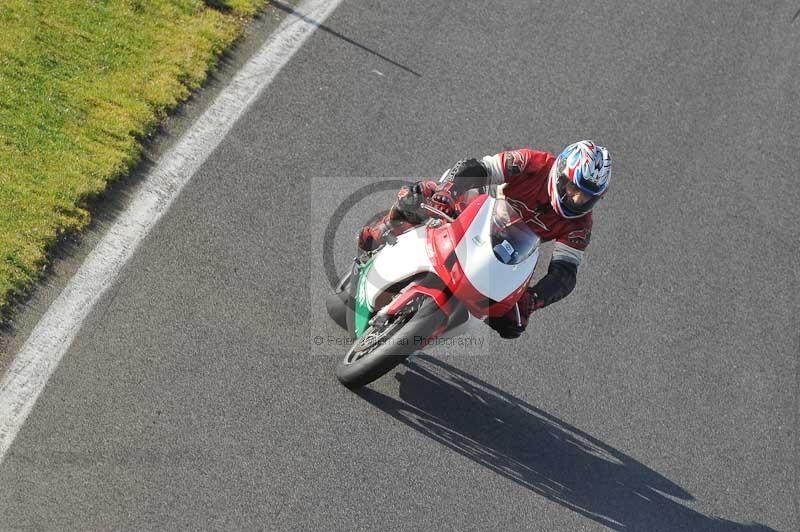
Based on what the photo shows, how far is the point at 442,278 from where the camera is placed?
5977 millimetres

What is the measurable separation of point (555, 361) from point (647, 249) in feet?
6.02

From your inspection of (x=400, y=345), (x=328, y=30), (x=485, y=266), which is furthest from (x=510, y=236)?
(x=328, y=30)

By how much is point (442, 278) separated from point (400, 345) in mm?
491

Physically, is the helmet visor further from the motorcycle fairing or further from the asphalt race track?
the asphalt race track

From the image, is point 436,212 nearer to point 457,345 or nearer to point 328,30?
point 457,345

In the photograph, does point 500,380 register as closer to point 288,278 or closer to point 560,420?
point 560,420

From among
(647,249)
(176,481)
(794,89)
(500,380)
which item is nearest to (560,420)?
(500,380)

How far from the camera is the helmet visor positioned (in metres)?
6.20

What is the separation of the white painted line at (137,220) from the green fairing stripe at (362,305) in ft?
5.88

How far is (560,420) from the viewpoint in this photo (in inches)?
287

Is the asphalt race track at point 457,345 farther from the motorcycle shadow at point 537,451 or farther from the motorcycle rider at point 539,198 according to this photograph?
the motorcycle rider at point 539,198

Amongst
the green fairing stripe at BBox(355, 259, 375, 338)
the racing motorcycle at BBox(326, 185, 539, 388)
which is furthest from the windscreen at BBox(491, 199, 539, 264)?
the green fairing stripe at BBox(355, 259, 375, 338)

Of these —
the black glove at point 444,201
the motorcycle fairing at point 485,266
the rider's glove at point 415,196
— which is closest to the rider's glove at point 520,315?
the motorcycle fairing at point 485,266

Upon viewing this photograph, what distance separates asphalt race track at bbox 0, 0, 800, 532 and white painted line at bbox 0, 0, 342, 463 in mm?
115
